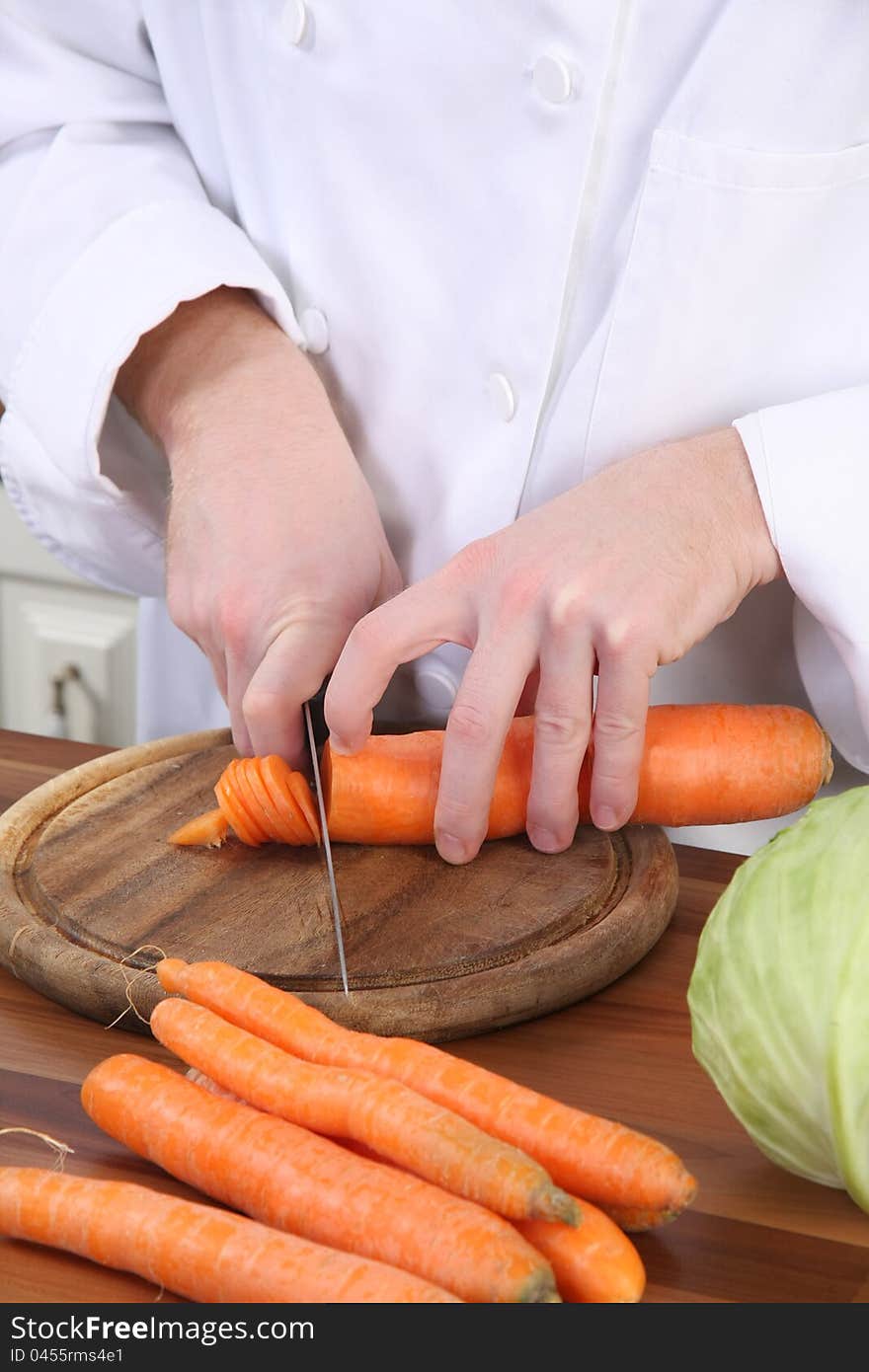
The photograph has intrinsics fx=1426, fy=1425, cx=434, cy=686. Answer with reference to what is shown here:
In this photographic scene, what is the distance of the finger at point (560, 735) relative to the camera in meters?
0.99

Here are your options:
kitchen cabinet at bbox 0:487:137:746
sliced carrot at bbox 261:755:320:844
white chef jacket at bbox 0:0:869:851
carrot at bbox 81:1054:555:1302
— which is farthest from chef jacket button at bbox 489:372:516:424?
kitchen cabinet at bbox 0:487:137:746

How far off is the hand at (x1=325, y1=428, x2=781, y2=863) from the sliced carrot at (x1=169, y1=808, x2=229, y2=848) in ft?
0.43

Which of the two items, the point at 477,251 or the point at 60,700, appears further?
the point at 60,700

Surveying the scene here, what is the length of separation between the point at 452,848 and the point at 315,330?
1.66ft

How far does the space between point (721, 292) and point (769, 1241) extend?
707mm

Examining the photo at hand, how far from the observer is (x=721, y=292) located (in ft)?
3.66

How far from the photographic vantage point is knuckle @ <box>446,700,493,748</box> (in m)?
1.00

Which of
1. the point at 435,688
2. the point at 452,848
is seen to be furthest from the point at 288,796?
the point at 435,688

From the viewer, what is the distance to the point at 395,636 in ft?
3.30

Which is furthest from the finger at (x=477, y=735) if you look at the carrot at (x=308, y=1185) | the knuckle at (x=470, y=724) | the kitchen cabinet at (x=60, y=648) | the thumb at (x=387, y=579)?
the kitchen cabinet at (x=60, y=648)

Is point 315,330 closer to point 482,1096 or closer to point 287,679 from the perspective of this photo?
point 287,679

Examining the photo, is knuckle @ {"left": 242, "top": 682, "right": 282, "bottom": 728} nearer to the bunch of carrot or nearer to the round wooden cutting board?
the round wooden cutting board

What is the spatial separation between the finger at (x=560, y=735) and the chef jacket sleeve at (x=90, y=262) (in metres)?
0.48

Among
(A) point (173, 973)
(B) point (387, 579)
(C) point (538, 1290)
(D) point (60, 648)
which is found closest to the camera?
(C) point (538, 1290)
